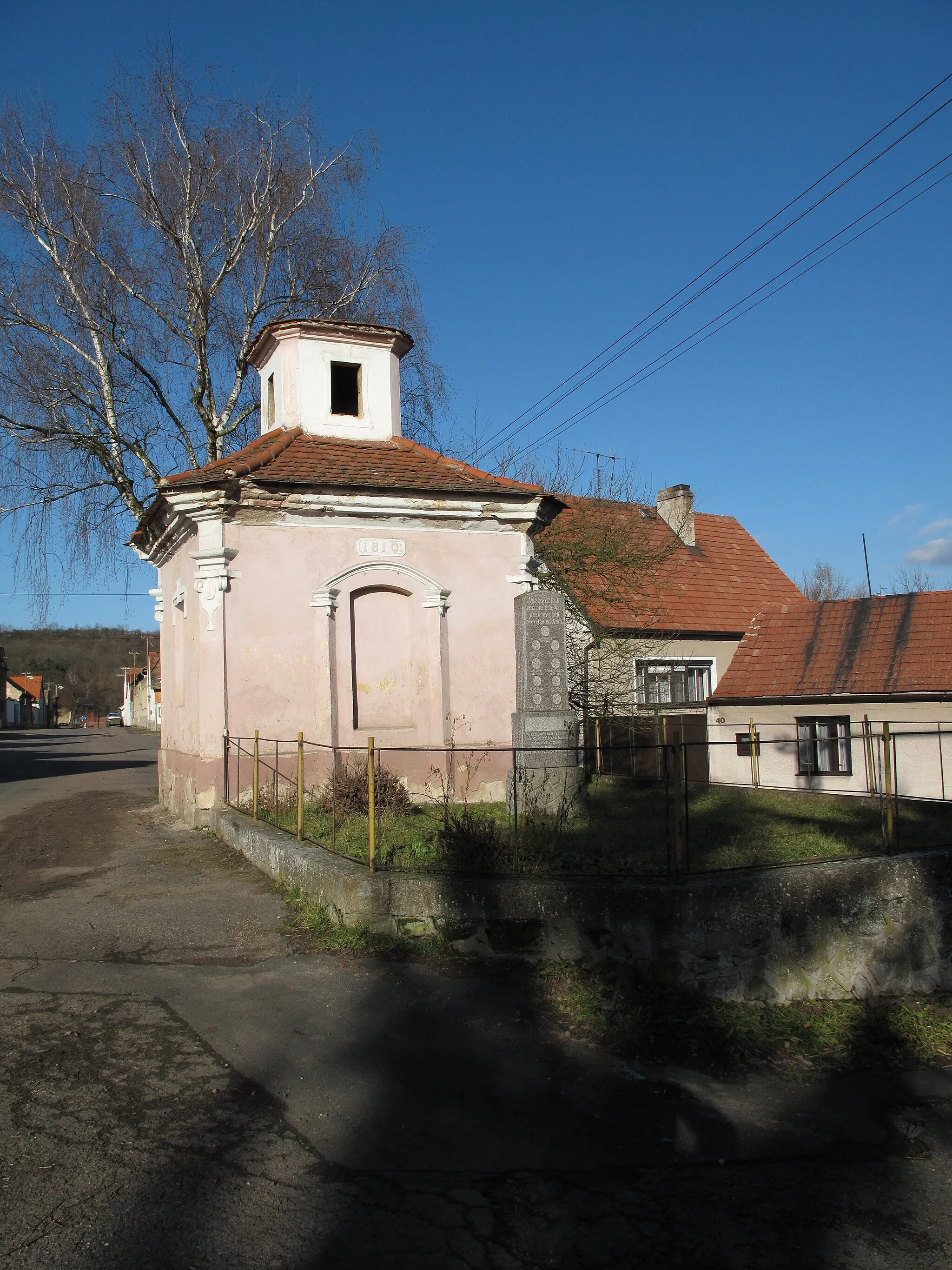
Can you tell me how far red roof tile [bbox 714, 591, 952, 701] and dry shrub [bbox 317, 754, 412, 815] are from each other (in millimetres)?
12523

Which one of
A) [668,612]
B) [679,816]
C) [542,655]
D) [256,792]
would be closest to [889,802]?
[679,816]

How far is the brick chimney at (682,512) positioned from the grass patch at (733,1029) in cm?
2173

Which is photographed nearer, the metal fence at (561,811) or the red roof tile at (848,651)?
the metal fence at (561,811)

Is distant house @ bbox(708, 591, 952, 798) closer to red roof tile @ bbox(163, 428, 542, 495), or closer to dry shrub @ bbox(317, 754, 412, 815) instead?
red roof tile @ bbox(163, 428, 542, 495)

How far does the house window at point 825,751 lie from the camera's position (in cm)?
1936

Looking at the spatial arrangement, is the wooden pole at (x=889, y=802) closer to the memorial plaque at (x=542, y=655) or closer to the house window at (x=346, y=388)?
the memorial plaque at (x=542, y=655)

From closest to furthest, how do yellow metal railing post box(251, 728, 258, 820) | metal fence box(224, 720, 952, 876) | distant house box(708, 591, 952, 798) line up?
metal fence box(224, 720, 952, 876) < yellow metal railing post box(251, 728, 258, 820) < distant house box(708, 591, 952, 798)

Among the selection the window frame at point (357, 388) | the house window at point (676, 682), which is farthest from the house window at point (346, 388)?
the house window at point (676, 682)

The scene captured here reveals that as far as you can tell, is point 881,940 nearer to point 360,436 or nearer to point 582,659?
point 360,436

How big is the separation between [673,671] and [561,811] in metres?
15.5

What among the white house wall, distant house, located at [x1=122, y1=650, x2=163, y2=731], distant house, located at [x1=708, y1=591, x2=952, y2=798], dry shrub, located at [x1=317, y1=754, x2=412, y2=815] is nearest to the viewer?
dry shrub, located at [x1=317, y1=754, x2=412, y2=815]

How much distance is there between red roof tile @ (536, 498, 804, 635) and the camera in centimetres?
2131

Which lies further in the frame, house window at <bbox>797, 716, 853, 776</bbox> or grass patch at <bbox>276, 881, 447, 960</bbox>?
house window at <bbox>797, 716, 853, 776</bbox>

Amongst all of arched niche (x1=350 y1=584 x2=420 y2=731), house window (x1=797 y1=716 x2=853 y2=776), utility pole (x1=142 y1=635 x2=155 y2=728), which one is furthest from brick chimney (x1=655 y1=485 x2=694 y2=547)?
utility pole (x1=142 y1=635 x2=155 y2=728)
